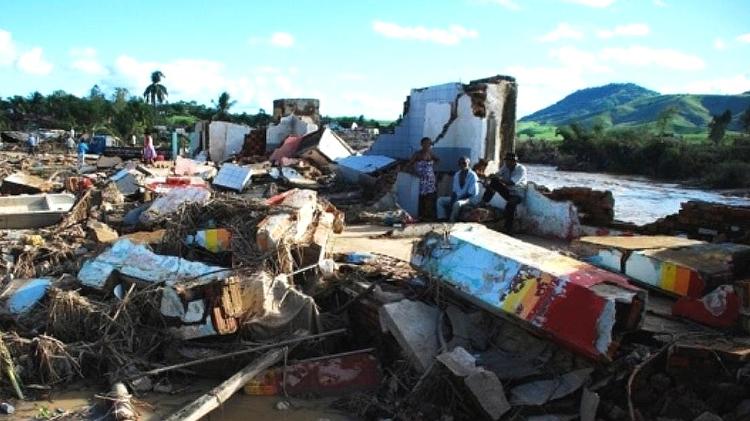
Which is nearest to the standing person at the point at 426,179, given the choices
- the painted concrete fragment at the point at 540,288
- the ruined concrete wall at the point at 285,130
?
the painted concrete fragment at the point at 540,288

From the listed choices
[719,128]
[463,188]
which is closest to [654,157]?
[719,128]

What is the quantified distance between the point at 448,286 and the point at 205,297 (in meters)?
1.97

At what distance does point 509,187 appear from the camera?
8.96 metres

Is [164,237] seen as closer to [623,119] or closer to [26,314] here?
[26,314]

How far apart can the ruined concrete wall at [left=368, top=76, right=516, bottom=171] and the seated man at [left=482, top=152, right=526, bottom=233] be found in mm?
1616

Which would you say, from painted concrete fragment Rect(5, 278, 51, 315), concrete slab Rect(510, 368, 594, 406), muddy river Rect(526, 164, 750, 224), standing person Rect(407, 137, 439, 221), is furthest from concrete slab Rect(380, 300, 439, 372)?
muddy river Rect(526, 164, 750, 224)

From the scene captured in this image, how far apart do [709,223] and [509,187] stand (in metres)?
2.70

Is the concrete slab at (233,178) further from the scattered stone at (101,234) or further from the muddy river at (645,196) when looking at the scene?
the muddy river at (645,196)

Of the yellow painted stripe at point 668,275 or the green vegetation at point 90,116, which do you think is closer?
the yellow painted stripe at point 668,275

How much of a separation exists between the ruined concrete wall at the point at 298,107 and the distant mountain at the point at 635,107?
3811cm

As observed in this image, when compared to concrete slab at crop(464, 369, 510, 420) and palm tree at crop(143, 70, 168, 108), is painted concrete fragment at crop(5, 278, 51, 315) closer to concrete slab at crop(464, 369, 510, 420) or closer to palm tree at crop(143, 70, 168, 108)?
concrete slab at crop(464, 369, 510, 420)

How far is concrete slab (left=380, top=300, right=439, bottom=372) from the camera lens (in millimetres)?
4637

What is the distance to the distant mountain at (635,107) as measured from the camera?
75.0m

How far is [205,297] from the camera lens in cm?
503
